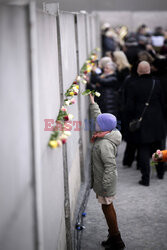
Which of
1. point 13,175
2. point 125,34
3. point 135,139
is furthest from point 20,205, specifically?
point 125,34

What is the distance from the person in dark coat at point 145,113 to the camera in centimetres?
639

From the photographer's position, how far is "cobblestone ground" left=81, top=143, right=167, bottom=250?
4.78 m

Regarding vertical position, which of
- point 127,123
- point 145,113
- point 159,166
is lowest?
point 159,166

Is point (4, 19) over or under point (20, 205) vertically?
over

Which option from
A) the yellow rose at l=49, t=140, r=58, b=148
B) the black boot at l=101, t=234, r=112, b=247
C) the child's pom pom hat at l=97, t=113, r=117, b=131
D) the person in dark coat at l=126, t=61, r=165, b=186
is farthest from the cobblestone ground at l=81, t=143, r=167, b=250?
the yellow rose at l=49, t=140, r=58, b=148

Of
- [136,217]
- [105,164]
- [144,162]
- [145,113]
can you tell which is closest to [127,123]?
[145,113]

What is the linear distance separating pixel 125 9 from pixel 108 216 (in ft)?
65.9

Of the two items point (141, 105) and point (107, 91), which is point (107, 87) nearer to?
point (107, 91)

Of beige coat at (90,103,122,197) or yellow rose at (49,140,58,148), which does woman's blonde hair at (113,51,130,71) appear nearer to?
beige coat at (90,103,122,197)

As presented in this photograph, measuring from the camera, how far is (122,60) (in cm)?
883

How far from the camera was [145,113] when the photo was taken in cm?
652

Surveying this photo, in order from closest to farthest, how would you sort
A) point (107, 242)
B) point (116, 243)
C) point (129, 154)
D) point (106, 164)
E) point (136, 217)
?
point (106, 164)
point (116, 243)
point (107, 242)
point (136, 217)
point (129, 154)

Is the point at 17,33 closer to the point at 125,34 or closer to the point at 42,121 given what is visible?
the point at 42,121

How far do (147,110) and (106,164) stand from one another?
7.90 feet
